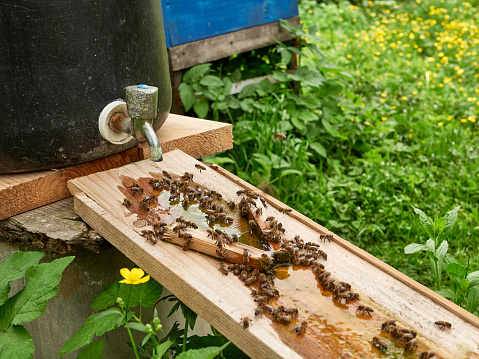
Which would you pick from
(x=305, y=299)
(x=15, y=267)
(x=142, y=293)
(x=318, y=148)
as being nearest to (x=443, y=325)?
(x=305, y=299)

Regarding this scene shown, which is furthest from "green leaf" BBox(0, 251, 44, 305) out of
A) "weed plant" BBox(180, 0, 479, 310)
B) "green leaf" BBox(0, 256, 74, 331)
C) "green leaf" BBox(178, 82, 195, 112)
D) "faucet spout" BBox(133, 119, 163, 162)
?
"green leaf" BBox(178, 82, 195, 112)

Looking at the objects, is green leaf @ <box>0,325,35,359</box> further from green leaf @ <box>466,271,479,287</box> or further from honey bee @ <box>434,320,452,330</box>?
green leaf @ <box>466,271,479,287</box>

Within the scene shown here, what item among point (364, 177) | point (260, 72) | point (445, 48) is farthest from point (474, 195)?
point (445, 48)

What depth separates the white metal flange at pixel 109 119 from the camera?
2.01m

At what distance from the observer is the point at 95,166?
7.20 ft

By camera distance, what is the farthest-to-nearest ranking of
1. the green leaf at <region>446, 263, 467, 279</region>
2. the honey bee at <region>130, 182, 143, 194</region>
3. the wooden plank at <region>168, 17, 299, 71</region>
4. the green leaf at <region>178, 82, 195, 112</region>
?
1. the wooden plank at <region>168, 17, 299, 71</region>
2. the green leaf at <region>178, 82, 195, 112</region>
3. the honey bee at <region>130, 182, 143, 194</region>
4. the green leaf at <region>446, 263, 467, 279</region>

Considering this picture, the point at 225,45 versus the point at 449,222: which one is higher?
the point at 225,45

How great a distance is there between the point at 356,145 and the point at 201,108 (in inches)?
59.4

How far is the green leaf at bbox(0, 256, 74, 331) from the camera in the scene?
162cm

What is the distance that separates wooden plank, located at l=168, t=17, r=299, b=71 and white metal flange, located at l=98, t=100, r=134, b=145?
2009mm

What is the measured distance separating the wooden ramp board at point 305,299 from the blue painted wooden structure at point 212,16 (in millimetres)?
2257

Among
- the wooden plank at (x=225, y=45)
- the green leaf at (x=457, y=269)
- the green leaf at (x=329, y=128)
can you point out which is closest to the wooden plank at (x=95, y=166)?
the green leaf at (x=457, y=269)

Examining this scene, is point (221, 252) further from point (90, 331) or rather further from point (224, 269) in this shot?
point (90, 331)

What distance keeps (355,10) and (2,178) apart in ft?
27.4
